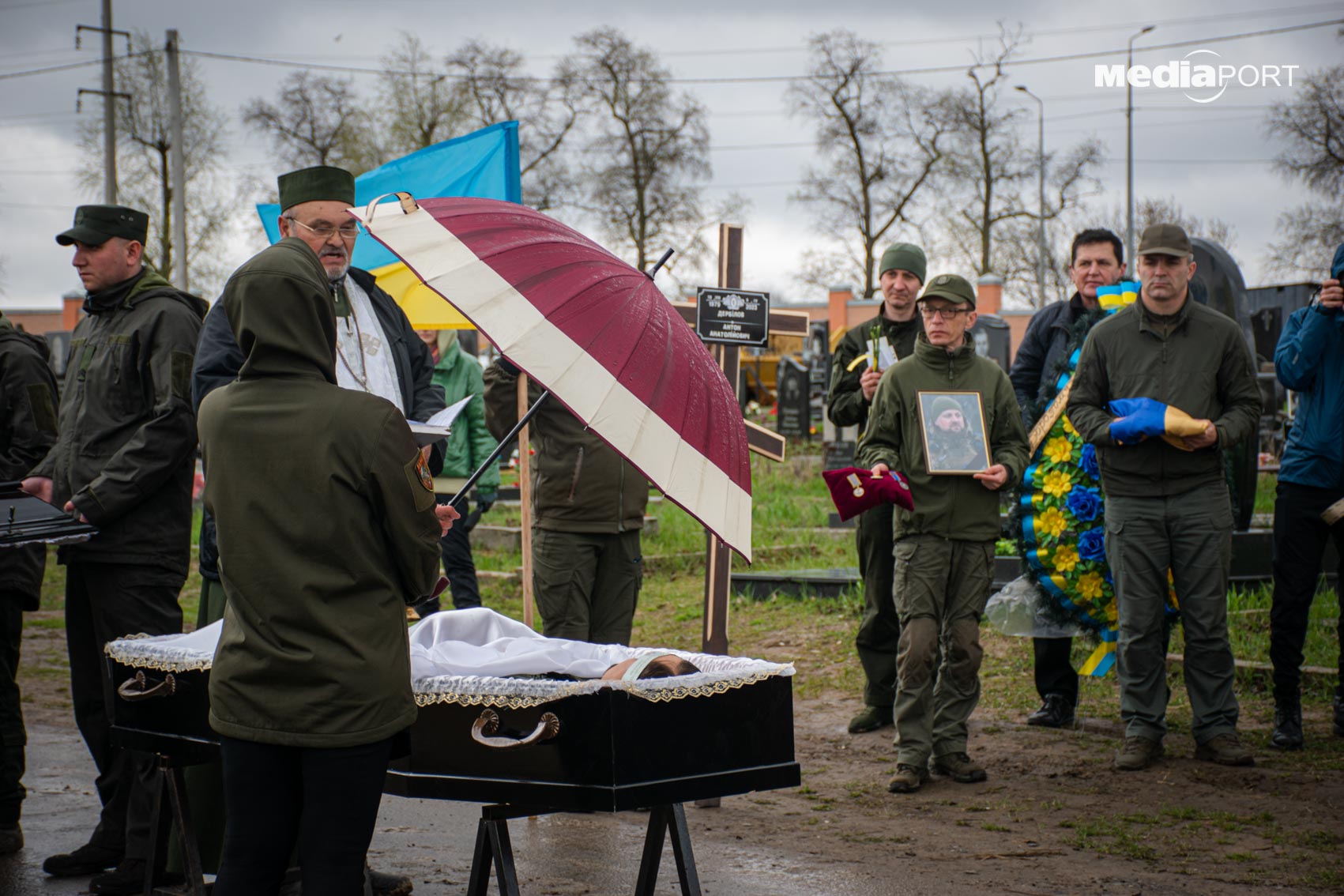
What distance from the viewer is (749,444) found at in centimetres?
546

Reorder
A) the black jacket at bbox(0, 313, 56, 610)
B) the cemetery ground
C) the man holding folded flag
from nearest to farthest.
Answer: the cemetery ground → the black jacket at bbox(0, 313, 56, 610) → the man holding folded flag

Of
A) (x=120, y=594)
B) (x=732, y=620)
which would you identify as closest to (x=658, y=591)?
(x=732, y=620)

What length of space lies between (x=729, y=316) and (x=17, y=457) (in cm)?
308

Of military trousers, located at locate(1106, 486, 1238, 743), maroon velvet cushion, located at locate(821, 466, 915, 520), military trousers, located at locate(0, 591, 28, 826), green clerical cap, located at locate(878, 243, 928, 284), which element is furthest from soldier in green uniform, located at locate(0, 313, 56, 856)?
military trousers, located at locate(1106, 486, 1238, 743)

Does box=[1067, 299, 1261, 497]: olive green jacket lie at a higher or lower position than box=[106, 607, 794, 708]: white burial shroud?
higher

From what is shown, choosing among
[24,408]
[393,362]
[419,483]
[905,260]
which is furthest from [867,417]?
[419,483]

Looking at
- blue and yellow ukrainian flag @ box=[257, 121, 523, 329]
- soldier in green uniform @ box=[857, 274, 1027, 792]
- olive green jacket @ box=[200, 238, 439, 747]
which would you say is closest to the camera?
olive green jacket @ box=[200, 238, 439, 747]

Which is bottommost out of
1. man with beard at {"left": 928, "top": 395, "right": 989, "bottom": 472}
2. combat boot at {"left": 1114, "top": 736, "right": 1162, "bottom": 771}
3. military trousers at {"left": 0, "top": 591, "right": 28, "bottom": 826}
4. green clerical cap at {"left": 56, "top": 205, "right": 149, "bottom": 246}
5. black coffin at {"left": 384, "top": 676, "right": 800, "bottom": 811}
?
combat boot at {"left": 1114, "top": 736, "right": 1162, "bottom": 771}

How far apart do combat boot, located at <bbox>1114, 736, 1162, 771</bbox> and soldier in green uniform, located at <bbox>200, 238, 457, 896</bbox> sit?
3.86 meters

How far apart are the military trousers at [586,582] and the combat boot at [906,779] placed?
4.41ft

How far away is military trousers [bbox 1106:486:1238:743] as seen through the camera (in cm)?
567

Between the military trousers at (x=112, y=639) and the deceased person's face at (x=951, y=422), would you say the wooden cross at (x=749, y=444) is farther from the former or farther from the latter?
the military trousers at (x=112, y=639)

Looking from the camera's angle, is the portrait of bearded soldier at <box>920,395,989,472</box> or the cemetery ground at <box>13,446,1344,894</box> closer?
the cemetery ground at <box>13,446,1344,894</box>

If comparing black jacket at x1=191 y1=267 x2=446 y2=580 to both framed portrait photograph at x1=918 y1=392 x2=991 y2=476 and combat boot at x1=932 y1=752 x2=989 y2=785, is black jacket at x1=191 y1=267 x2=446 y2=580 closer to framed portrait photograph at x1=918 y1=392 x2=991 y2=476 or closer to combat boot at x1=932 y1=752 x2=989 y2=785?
framed portrait photograph at x1=918 y1=392 x2=991 y2=476
